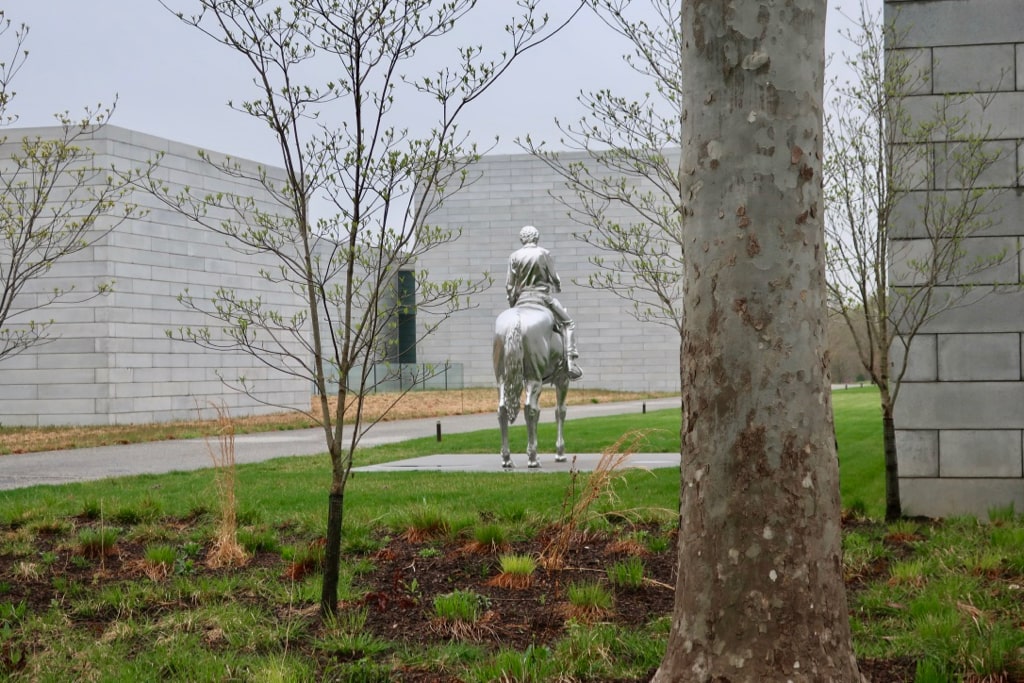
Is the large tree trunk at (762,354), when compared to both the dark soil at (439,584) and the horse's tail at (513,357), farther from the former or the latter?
the horse's tail at (513,357)

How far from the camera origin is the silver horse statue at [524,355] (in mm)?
11852

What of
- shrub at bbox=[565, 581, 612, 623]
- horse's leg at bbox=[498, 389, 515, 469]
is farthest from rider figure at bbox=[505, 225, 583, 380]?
shrub at bbox=[565, 581, 612, 623]

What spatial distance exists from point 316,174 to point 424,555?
268 centimetres

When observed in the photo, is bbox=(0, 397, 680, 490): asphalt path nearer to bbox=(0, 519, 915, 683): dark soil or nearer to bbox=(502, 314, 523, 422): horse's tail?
bbox=(502, 314, 523, 422): horse's tail

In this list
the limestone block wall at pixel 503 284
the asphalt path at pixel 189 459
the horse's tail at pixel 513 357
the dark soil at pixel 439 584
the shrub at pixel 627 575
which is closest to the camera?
the dark soil at pixel 439 584

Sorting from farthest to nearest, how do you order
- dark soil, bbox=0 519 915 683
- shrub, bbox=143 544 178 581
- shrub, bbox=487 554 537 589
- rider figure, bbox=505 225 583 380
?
rider figure, bbox=505 225 583 380 < shrub, bbox=143 544 178 581 < shrub, bbox=487 554 537 589 < dark soil, bbox=0 519 915 683

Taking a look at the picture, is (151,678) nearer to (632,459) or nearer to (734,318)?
(734,318)

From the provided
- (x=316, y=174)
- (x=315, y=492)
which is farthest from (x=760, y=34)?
(x=315, y=492)

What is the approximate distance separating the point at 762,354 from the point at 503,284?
1652 inches

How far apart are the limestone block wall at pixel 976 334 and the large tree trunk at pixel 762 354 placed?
16.1ft

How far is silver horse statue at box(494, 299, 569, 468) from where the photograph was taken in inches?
467

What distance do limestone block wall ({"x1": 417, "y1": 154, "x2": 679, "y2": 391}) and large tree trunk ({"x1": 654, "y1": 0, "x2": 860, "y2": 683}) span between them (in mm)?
38480

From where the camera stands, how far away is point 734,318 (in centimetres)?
356

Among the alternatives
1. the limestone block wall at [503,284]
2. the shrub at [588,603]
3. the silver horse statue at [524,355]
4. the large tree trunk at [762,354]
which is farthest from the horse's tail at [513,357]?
the limestone block wall at [503,284]
